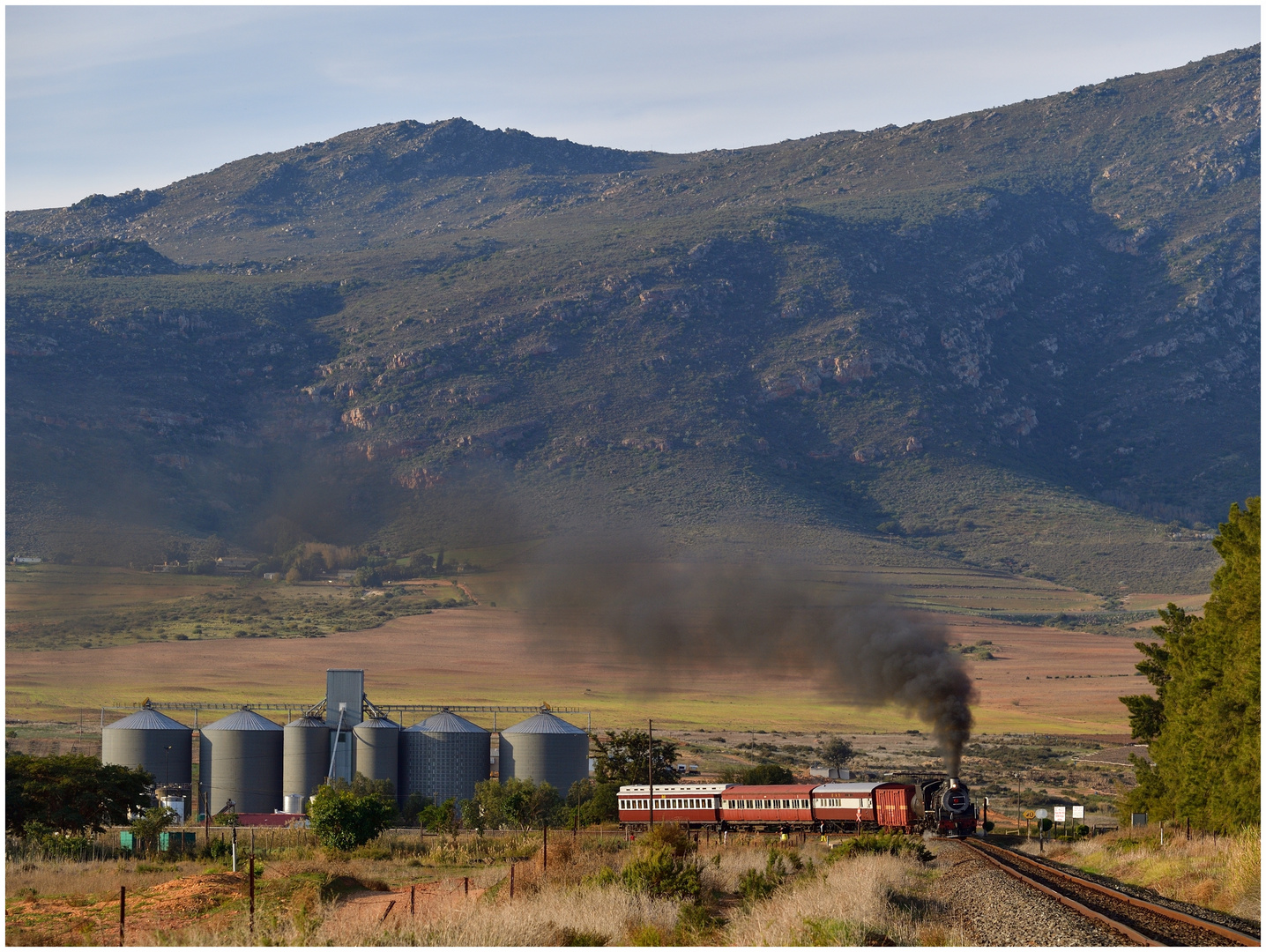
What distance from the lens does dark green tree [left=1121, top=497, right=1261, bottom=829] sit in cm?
4231

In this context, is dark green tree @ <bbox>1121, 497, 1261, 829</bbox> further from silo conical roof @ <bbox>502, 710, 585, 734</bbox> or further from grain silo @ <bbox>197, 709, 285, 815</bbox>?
grain silo @ <bbox>197, 709, 285, 815</bbox>

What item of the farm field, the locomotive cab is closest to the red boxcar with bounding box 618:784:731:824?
the locomotive cab

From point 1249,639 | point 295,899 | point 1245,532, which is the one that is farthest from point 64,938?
point 1245,532

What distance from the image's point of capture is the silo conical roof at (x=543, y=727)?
306ft

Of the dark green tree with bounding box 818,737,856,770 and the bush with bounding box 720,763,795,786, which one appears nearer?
the bush with bounding box 720,763,795,786

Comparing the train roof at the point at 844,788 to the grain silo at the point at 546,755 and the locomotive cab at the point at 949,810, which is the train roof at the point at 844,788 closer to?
the locomotive cab at the point at 949,810

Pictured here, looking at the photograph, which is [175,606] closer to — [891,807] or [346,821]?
[346,821]

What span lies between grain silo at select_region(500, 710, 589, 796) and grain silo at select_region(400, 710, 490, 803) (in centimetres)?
201

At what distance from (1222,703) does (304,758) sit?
62.0 m

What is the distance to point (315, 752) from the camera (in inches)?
3637

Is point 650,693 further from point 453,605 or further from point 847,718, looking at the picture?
point 453,605

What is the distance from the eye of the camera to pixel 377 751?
9169 cm

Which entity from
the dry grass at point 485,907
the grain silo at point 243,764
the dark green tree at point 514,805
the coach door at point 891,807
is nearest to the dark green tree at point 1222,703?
the dry grass at point 485,907

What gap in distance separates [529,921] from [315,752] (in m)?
67.3
